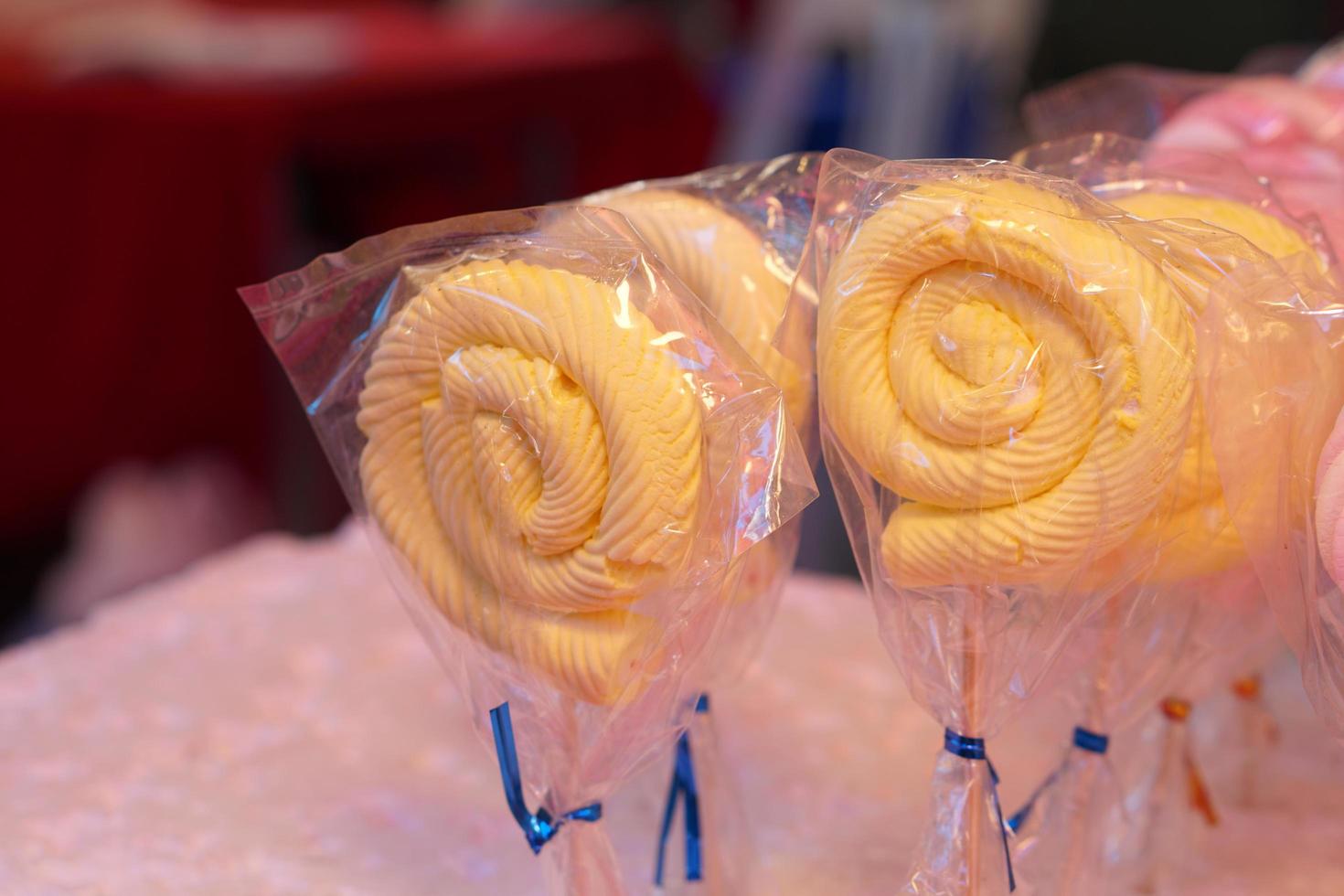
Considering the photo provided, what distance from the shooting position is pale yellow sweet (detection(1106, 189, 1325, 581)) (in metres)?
0.60

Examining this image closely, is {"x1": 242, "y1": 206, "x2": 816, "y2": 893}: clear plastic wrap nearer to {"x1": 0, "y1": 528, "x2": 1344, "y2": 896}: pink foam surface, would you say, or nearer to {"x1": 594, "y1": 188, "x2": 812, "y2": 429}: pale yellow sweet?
{"x1": 594, "y1": 188, "x2": 812, "y2": 429}: pale yellow sweet

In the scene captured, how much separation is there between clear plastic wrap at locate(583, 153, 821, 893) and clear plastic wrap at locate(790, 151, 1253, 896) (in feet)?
0.20

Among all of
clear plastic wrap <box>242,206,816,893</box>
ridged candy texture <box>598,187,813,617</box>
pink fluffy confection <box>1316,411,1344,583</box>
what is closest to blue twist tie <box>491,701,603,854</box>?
clear plastic wrap <box>242,206,816,893</box>

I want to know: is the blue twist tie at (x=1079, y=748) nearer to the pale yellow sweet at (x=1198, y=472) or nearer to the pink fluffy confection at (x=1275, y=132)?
the pale yellow sweet at (x=1198, y=472)

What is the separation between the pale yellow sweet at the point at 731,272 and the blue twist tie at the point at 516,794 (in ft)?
0.69

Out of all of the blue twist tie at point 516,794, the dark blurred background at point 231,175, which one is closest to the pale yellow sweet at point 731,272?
the blue twist tie at point 516,794

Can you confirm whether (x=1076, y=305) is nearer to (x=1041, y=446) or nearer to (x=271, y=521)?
(x=1041, y=446)

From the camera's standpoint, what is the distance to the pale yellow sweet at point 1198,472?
0.60 meters

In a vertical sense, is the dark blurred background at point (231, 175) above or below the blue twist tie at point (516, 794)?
below

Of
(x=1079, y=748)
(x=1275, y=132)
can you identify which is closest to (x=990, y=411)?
(x=1079, y=748)

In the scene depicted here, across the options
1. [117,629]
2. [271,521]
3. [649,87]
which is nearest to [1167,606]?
[117,629]

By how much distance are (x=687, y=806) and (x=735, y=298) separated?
0.28 meters

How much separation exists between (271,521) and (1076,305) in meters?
1.85

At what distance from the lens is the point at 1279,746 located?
37.0 inches
